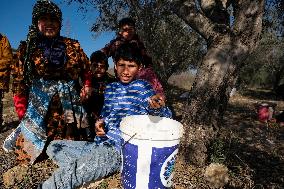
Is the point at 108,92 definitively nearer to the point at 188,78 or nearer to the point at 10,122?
the point at 10,122

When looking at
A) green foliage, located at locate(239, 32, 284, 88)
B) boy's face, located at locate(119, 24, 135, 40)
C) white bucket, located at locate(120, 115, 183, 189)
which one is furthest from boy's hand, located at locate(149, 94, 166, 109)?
green foliage, located at locate(239, 32, 284, 88)

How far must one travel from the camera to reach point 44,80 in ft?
16.8

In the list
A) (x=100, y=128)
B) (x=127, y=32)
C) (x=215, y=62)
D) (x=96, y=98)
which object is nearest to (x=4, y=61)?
(x=96, y=98)

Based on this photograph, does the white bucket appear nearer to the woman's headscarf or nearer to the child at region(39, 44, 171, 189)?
the child at region(39, 44, 171, 189)

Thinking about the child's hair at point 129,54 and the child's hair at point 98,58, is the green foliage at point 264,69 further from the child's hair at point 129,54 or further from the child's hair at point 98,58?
the child's hair at point 129,54

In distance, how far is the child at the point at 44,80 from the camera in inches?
196

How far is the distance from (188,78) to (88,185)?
30946 millimetres

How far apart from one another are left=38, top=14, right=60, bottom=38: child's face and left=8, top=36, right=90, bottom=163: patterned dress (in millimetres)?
103

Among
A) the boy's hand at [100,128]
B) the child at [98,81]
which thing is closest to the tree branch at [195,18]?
the child at [98,81]

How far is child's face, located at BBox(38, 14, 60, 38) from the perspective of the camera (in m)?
4.82

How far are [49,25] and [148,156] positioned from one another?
2.69 metres

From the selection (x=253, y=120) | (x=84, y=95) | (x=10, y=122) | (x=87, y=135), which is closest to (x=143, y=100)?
(x=84, y=95)

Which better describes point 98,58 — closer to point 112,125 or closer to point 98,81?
point 98,81

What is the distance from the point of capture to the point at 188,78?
34.5 metres
